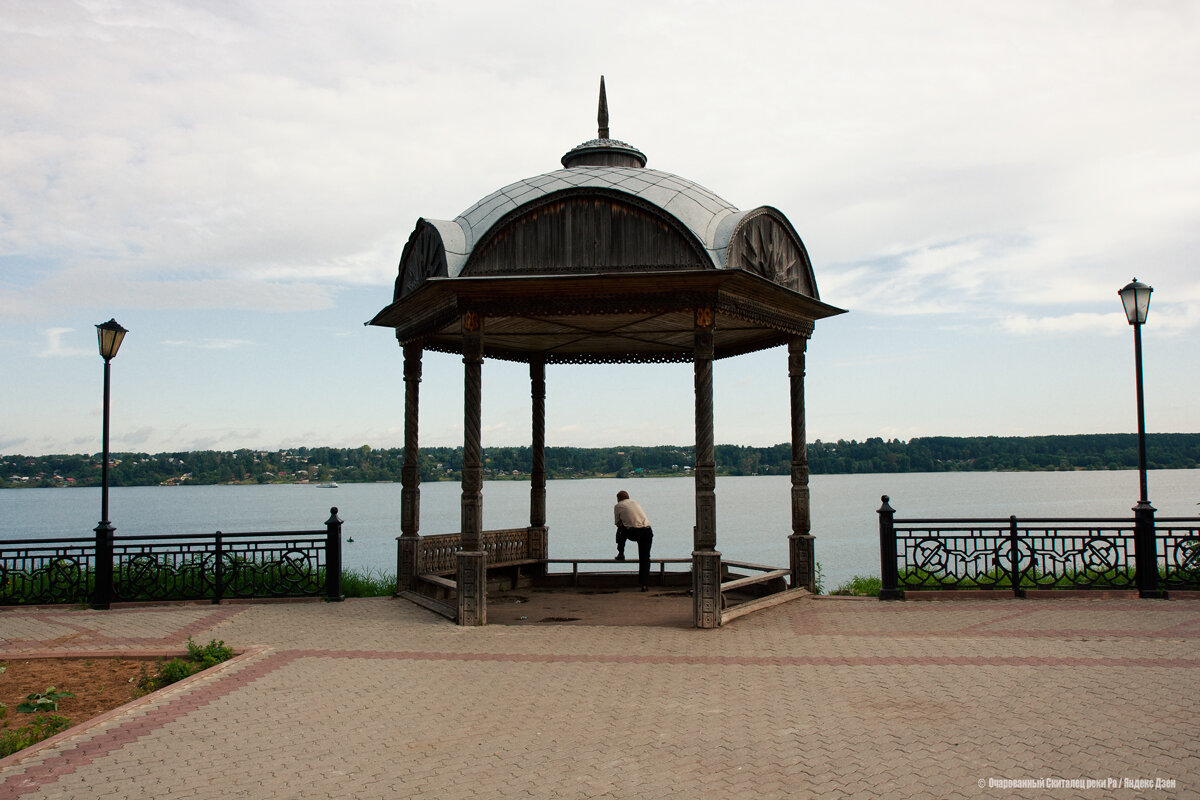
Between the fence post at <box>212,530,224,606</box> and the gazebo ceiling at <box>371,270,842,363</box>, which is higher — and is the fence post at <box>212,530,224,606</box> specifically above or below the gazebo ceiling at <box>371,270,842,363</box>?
below

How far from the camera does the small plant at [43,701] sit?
247 inches

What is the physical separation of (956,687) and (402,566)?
7.93 meters

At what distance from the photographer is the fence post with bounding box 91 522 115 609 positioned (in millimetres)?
11109

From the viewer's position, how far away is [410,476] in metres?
11.9

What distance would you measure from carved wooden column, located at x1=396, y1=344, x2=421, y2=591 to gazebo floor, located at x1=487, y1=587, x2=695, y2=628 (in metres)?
1.29

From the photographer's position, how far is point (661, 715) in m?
5.88

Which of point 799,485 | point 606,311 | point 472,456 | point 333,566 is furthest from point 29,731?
point 799,485

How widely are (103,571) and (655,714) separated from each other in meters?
8.95

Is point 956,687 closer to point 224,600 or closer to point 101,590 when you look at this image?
point 224,600

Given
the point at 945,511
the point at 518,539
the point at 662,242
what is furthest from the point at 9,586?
the point at 945,511

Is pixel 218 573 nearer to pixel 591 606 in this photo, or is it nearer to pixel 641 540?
pixel 591 606

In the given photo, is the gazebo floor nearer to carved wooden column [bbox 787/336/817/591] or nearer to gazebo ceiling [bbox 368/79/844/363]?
carved wooden column [bbox 787/336/817/591]

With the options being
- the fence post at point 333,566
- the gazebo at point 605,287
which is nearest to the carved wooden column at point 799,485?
the gazebo at point 605,287

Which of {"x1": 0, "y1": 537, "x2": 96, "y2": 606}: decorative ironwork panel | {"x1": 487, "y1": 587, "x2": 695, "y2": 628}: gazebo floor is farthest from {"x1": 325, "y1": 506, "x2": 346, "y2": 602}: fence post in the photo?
{"x1": 0, "y1": 537, "x2": 96, "y2": 606}: decorative ironwork panel
